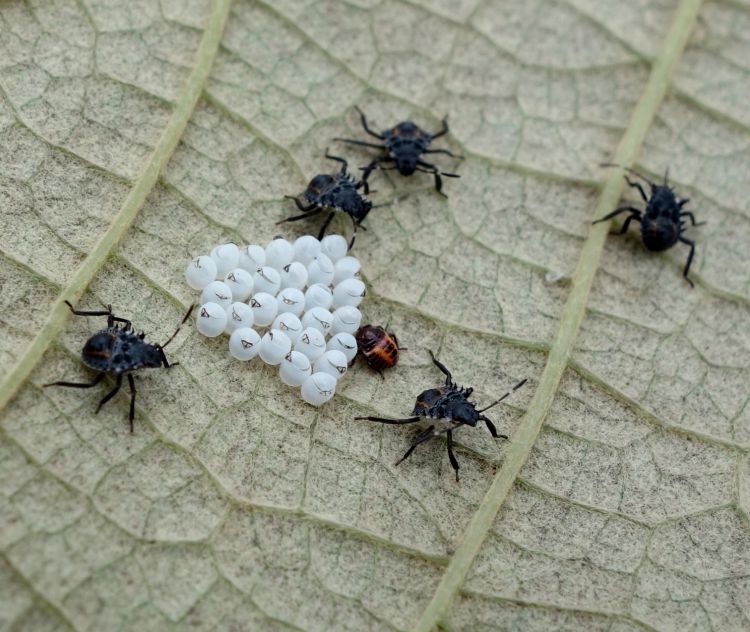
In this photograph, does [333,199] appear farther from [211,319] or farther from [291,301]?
[211,319]

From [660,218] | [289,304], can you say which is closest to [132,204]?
[289,304]

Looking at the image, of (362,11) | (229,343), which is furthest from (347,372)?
(362,11)

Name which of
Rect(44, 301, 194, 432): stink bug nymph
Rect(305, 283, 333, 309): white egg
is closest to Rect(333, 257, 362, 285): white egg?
Rect(305, 283, 333, 309): white egg

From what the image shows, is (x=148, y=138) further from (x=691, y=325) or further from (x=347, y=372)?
(x=691, y=325)

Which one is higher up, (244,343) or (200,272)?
(200,272)

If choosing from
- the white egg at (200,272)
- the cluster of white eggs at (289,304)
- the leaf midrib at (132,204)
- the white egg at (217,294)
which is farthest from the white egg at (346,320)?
the leaf midrib at (132,204)

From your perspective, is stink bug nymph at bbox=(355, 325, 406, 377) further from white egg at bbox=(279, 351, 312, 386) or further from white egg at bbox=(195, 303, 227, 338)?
white egg at bbox=(195, 303, 227, 338)
